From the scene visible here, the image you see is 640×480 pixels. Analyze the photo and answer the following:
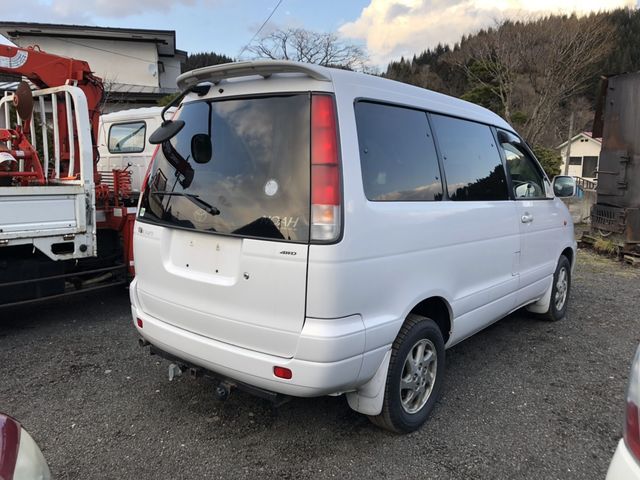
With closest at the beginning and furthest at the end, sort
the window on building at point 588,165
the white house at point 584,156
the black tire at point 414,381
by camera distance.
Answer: the black tire at point 414,381, the white house at point 584,156, the window on building at point 588,165

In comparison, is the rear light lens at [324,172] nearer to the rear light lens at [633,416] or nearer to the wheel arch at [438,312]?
the wheel arch at [438,312]

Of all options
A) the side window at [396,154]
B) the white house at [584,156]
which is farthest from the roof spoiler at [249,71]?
the white house at [584,156]

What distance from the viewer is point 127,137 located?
22.1 ft

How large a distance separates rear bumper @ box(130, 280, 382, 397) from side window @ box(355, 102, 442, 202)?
702 mm

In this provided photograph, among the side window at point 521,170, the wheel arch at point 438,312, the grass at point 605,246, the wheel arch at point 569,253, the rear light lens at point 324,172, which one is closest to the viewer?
the rear light lens at point 324,172

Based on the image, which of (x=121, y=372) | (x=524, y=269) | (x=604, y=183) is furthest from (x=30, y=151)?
(x=604, y=183)

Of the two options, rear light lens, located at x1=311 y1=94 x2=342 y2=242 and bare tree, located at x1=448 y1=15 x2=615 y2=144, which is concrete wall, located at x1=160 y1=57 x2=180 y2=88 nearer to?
bare tree, located at x1=448 y1=15 x2=615 y2=144

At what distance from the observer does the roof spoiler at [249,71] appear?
7.77 feet

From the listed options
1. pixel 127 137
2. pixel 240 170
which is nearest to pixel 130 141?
pixel 127 137

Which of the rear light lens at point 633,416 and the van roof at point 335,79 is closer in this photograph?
the rear light lens at point 633,416

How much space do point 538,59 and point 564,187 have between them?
15.0 m

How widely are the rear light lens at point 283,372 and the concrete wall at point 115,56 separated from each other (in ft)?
79.8

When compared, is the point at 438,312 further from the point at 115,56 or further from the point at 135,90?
the point at 115,56

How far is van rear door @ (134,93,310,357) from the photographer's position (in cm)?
232
